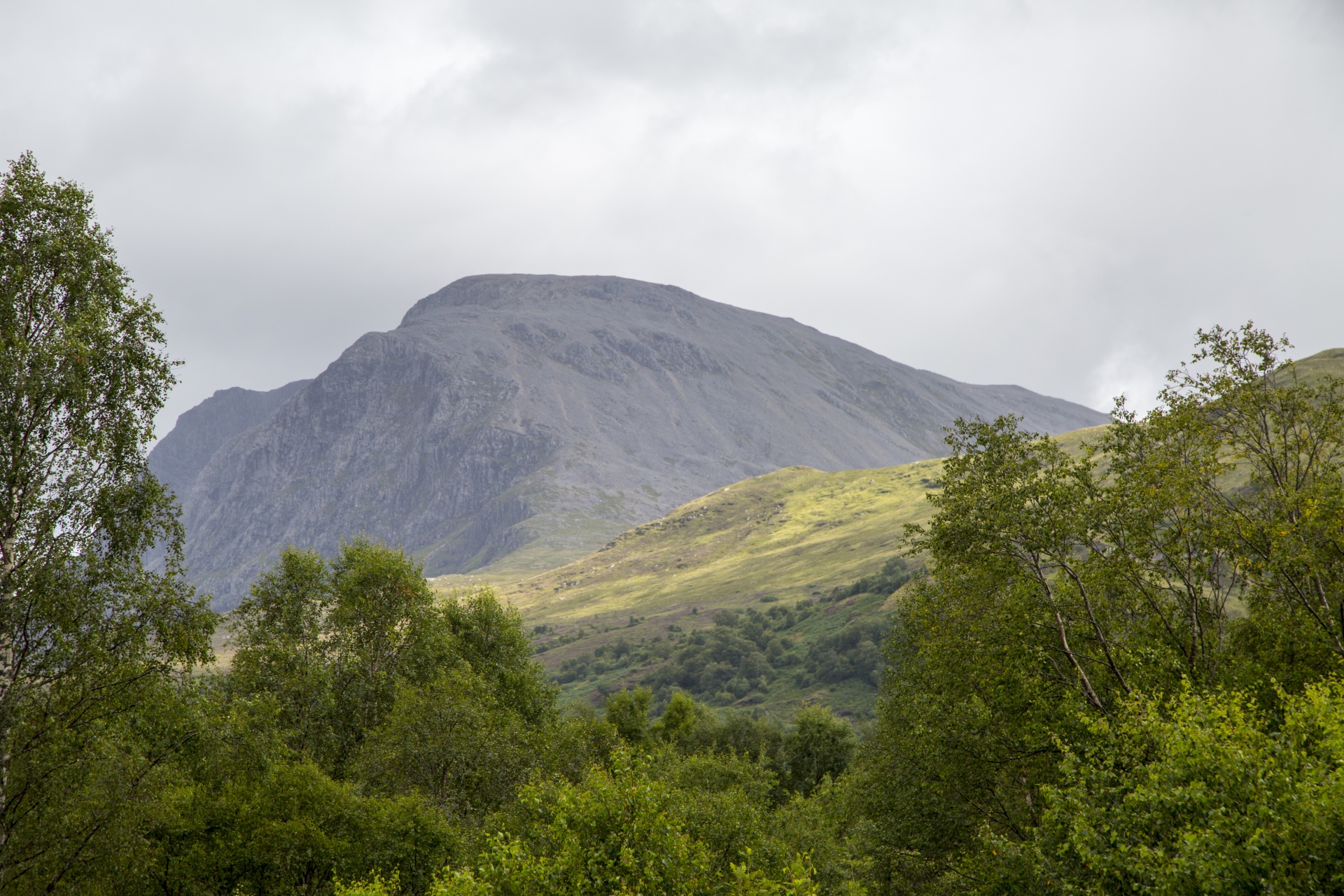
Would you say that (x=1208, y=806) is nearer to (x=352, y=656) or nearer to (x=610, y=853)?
(x=610, y=853)

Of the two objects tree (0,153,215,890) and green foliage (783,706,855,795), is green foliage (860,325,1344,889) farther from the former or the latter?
green foliage (783,706,855,795)

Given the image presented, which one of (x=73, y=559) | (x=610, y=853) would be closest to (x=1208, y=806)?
(x=610, y=853)

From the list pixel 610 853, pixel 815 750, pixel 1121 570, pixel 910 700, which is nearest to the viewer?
pixel 610 853

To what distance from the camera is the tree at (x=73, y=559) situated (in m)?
27.2

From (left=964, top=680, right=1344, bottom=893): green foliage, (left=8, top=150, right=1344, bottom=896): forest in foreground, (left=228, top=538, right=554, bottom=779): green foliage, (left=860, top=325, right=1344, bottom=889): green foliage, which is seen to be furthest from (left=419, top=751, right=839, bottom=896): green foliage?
(left=228, top=538, right=554, bottom=779): green foliage

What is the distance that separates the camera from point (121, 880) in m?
32.0

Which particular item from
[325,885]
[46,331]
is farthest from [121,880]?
[46,331]

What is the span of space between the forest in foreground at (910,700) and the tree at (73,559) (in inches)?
3.9

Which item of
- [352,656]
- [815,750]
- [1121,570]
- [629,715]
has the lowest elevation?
[815,750]

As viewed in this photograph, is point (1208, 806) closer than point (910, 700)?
Yes

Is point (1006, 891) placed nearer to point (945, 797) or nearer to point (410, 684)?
point (945, 797)

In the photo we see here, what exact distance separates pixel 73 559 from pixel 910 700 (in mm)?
38682

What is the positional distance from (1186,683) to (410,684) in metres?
45.4

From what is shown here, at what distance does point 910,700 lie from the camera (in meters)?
45.3
